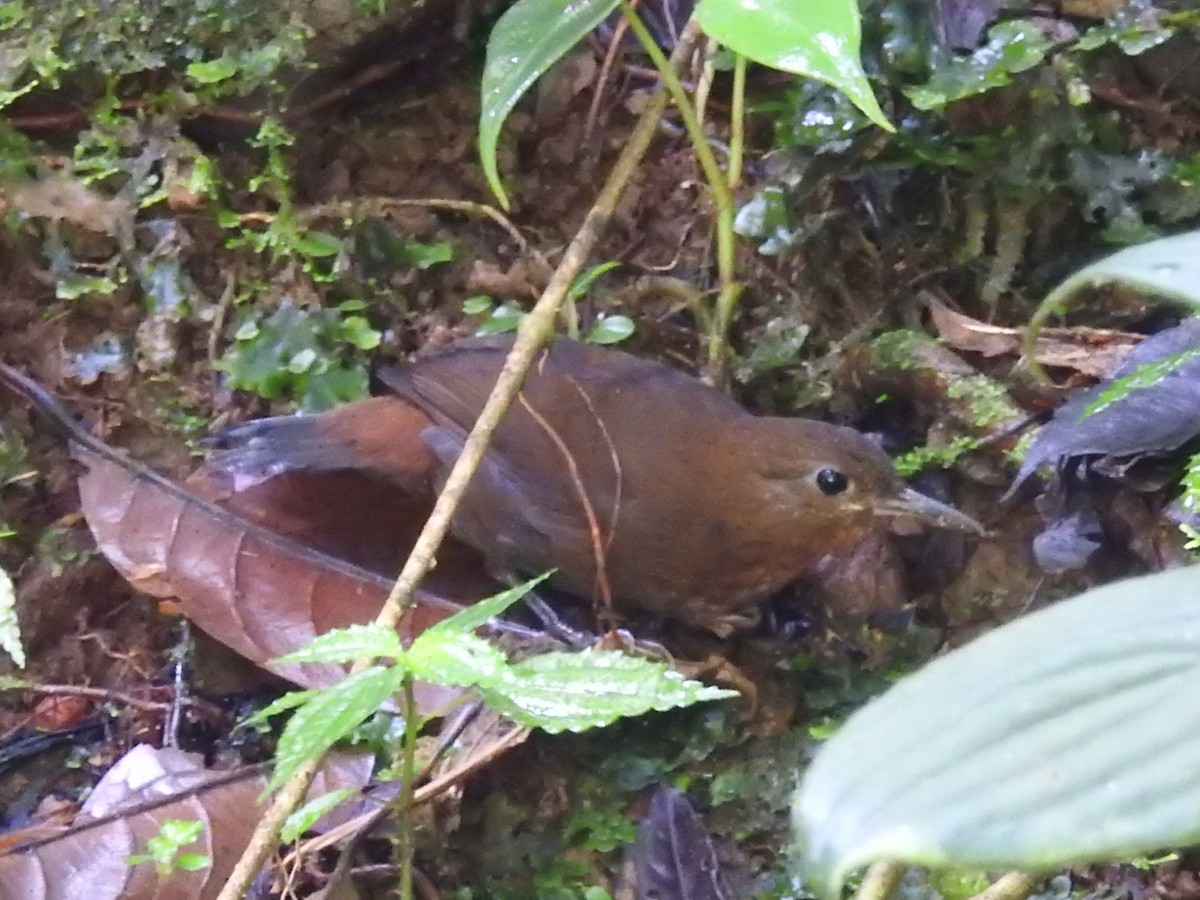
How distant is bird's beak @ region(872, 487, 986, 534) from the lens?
6.82 ft

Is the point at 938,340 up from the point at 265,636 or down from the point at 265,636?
up

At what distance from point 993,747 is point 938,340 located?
185cm

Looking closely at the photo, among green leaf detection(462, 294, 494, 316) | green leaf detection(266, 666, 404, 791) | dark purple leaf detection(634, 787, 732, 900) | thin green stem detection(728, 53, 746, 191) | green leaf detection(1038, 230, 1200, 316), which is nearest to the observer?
green leaf detection(1038, 230, 1200, 316)

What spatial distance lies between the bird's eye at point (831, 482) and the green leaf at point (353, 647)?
3.80 ft

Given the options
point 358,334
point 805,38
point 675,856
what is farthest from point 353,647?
point 358,334

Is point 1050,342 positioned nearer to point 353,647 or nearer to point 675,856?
point 675,856

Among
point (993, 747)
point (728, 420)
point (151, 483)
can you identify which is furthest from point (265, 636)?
point (993, 747)

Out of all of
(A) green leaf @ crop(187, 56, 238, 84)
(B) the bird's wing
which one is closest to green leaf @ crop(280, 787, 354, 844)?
(B) the bird's wing

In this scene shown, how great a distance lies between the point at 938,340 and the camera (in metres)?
2.29

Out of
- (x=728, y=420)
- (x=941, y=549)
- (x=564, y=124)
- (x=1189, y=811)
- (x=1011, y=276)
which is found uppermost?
(x=1189, y=811)

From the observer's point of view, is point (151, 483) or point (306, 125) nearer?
point (151, 483)

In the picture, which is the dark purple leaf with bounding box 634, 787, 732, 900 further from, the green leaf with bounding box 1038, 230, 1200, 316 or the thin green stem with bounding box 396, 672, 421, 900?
the green leaf with bounding box 1038, 230, 1200, 316

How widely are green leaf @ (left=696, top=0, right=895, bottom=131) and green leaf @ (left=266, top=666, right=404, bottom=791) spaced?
32.5 inches

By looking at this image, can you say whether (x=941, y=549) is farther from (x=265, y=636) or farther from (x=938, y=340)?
(x=265, y=636)
